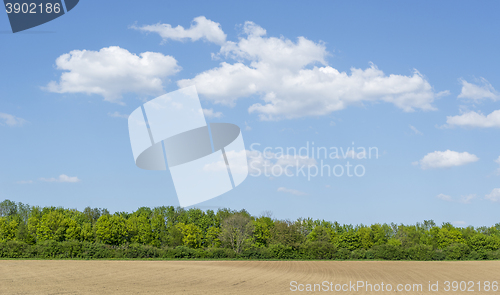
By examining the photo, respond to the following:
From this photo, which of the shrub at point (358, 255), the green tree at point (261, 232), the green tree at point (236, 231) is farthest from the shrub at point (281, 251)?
the green tree at point (261, 232)

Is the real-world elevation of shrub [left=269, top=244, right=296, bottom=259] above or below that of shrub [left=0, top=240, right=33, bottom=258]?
below

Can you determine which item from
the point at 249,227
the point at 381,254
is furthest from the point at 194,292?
the point at 249,227

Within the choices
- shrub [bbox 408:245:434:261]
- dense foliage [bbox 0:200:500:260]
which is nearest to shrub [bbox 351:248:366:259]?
dense foliage [bbox 0:200:500:260]

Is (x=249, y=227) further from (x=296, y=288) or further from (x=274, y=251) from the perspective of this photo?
(x=296, y=288)

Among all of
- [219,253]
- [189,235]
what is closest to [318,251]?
[219,253]

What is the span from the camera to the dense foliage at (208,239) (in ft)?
200

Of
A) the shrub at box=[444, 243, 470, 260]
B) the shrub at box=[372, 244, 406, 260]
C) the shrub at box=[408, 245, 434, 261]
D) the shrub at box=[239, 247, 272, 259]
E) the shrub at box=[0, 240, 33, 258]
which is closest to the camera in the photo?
the shrub at box=[0, 240, 33, 258]

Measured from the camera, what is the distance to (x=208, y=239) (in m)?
91.3

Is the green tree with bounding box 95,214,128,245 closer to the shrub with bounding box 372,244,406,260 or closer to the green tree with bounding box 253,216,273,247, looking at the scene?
the green tree with bounding box 253,216,273,247

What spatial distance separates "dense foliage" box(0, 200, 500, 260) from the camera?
60.9 metres

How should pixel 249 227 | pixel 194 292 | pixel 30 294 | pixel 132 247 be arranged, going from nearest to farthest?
pixel 30 294, pixel 194 292, pixel 132 247, pixel 249 227

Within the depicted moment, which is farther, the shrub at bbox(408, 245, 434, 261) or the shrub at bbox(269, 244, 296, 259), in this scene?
the shrub at bbox(408, 245, 434, 261)

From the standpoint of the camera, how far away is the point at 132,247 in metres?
61.4

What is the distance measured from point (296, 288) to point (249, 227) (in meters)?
53.8
